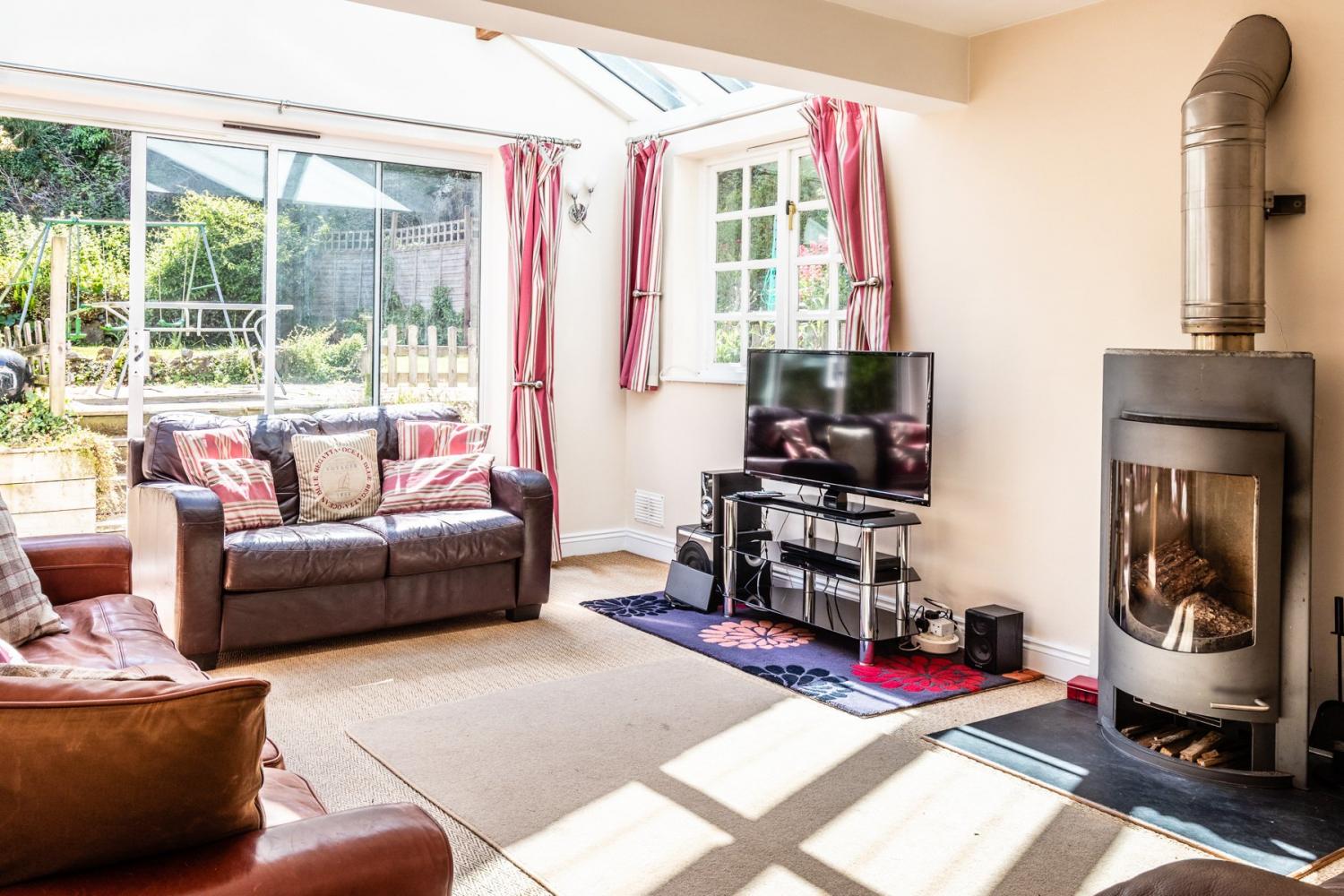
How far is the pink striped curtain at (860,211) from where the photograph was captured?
4484 millimetres

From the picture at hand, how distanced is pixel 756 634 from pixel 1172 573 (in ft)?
5.88

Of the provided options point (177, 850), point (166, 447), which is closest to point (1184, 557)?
point (177, 850)

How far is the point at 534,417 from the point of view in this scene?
18.9 feet

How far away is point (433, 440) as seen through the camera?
16.1 feet

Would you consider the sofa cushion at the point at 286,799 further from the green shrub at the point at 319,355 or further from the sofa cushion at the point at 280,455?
the green shrub at the point at 319,355

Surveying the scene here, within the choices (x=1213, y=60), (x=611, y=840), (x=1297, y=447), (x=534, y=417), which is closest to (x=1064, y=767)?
(x=1297, y=447)

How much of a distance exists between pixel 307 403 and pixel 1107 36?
3914 mm

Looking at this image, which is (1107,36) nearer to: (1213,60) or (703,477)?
(1213,60)

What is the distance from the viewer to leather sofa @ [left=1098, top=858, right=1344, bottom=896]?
43.8 inches

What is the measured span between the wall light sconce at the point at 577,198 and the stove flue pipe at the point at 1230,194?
3.44m

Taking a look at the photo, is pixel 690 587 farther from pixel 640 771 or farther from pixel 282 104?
pixel 282 104

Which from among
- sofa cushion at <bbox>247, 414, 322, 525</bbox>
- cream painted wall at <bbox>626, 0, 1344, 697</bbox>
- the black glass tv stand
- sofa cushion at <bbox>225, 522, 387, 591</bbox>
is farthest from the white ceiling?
sofa cushion at <bbox>247, 414, 322, 525</bbox>

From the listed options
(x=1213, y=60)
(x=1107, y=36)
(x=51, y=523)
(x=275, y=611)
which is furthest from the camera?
(x=51, y=523)

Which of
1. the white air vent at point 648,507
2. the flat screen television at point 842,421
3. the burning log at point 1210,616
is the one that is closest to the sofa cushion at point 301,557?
the flat screen television at point 842,421
